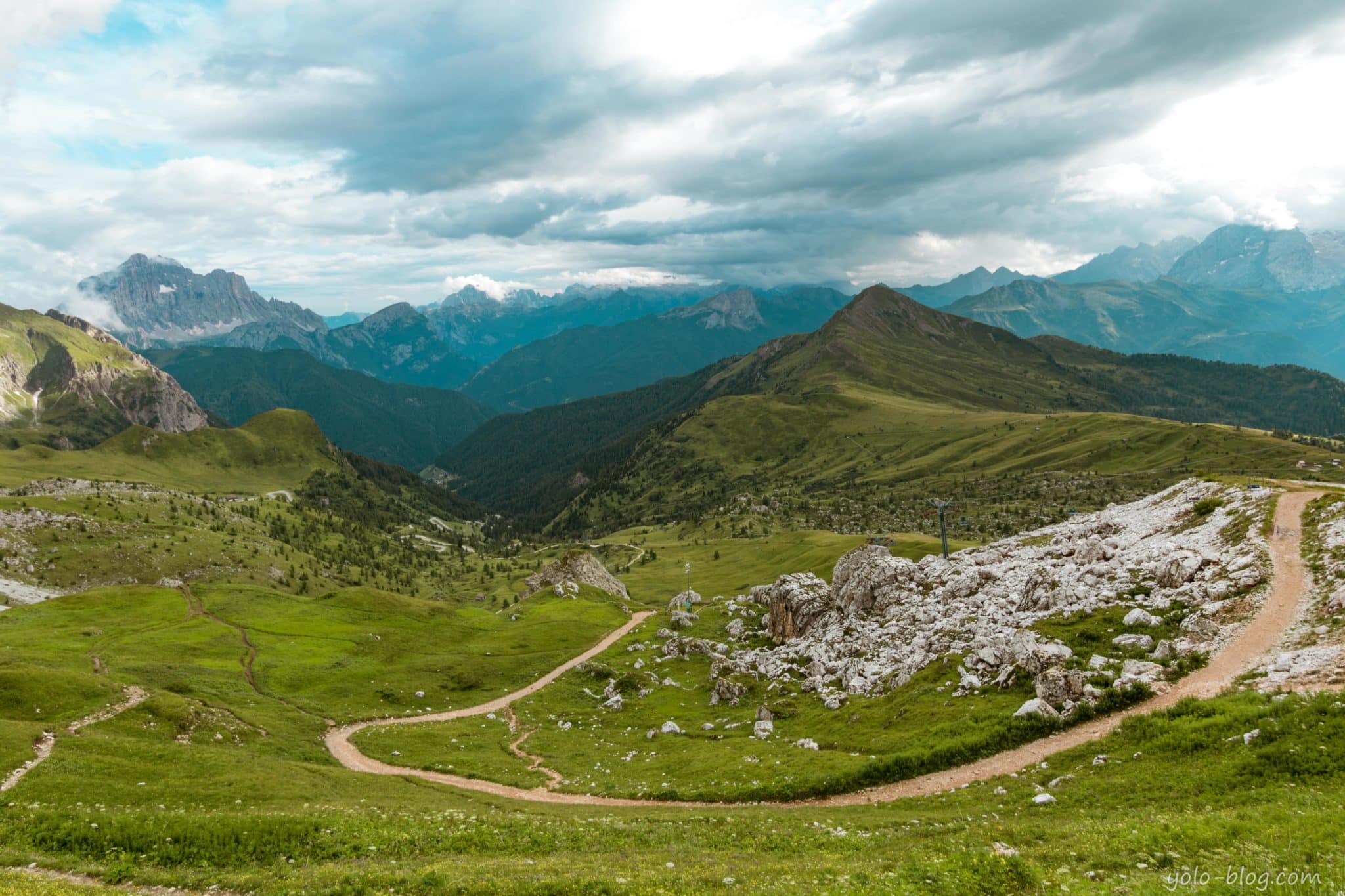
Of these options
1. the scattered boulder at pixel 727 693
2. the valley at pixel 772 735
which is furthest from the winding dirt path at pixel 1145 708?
the scattered boulder at pixel 727 693

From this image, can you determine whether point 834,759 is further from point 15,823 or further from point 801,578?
point 801,578

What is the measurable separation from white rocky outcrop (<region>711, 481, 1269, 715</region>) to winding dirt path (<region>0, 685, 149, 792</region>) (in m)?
55.4

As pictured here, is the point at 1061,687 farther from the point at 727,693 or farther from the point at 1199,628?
the point at 727,693

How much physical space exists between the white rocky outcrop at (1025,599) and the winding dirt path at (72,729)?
55441 millimetres

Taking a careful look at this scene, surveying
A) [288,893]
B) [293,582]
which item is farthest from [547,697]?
[293,582]

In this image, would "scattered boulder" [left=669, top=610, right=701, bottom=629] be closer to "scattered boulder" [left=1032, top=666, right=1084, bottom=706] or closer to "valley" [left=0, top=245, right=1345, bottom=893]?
"valley" [left=0, top=245, right=1345, bottom=893]

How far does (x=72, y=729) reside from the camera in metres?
47.2

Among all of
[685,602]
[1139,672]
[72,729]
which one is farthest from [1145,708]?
[685,602]

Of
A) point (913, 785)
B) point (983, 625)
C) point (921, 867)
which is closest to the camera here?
point (921, 867)

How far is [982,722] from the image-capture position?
127 feet

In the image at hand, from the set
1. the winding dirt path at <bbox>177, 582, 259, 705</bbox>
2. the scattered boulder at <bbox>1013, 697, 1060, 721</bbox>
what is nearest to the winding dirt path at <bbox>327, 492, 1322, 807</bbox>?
Result: the scattered boulder at <bbox>1013, 697, 1060, 721</bbox>

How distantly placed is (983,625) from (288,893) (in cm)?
4940

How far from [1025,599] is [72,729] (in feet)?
245

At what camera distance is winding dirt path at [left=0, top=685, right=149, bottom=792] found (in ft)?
122
